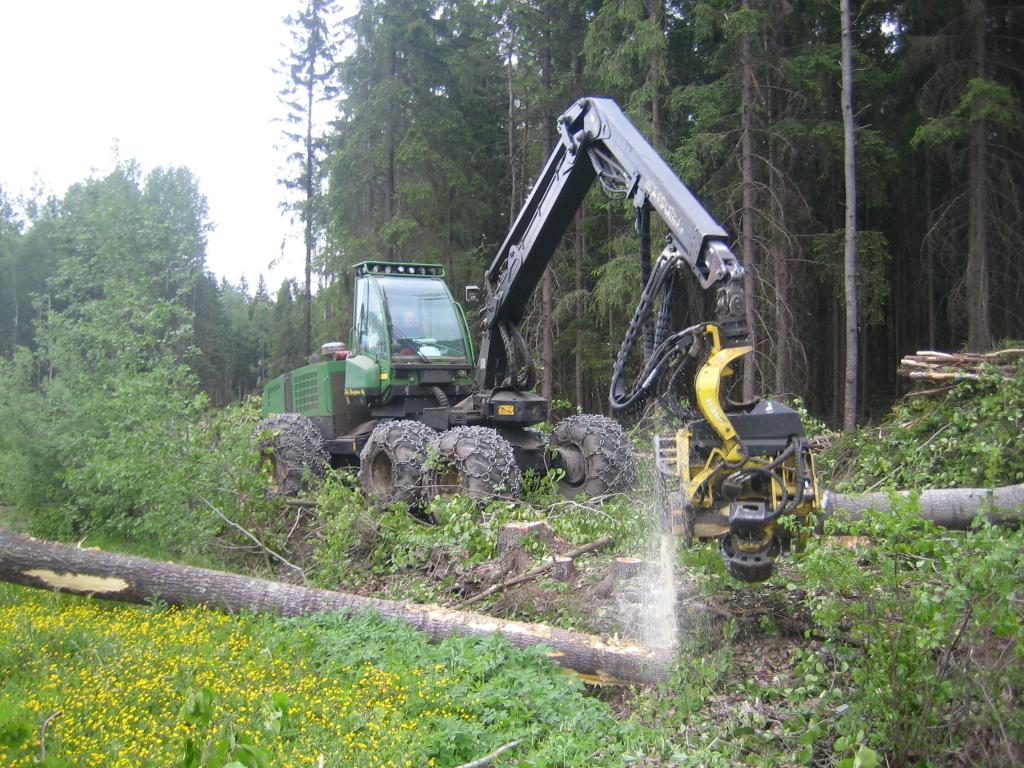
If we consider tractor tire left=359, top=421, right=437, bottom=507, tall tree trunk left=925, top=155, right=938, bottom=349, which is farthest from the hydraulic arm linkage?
tall tree trunk left=925, top=155, right=938, bottom=349

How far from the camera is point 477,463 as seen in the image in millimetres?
8070

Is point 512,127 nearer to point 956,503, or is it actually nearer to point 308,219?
point 308,219

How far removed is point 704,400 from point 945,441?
425 cm

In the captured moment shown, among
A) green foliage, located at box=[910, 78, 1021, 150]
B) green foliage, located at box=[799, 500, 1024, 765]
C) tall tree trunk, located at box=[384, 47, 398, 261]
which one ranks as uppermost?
tall tree trunk, located at box=[384, 47, 398, 261]

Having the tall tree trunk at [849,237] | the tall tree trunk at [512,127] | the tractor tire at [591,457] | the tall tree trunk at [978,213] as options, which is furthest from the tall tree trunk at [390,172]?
the tall tree trunk at [978,213]

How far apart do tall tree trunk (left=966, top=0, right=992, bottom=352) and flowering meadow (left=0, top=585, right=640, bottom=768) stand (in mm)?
12125

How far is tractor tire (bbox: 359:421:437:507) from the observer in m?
8.60

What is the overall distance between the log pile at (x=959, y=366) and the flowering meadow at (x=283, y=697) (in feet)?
17.9

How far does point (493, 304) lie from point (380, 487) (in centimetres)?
233

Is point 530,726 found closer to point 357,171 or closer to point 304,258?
Result: point 357,171

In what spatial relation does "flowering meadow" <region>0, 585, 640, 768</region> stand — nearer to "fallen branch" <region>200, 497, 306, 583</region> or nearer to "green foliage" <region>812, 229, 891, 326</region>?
"fallen branch" <region>200, 497, 306, 583</region>

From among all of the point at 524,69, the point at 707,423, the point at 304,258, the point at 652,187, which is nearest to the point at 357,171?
the point at 524,69

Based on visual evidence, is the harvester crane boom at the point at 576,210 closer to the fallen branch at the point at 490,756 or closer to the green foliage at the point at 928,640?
the green foliage at the point at 928,640

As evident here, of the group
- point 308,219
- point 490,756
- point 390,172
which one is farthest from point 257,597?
point 308,219
